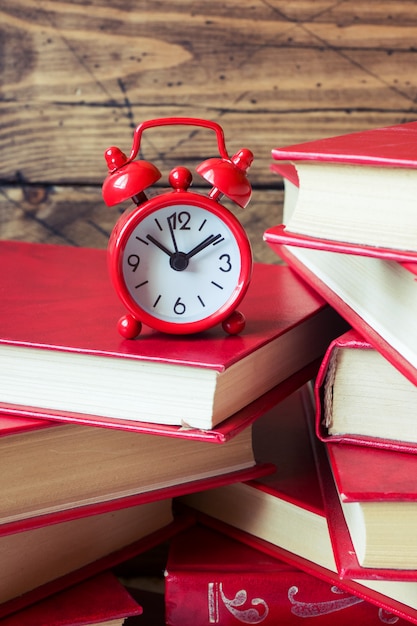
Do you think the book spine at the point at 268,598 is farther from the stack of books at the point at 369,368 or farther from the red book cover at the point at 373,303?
the red book cover at the point at 373,303

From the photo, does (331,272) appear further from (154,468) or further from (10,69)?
(10,69)

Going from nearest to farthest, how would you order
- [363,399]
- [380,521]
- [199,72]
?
[380,521], [363,399], [199,72]

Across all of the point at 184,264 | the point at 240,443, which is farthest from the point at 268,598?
the point at 184,264

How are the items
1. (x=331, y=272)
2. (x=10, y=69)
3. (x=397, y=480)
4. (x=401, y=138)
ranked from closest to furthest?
(x=397, y=480) → (x=401, y=138) → (x=331, y=272) → (x=10, y=69)

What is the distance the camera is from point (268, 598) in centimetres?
97

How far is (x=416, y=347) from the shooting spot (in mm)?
876

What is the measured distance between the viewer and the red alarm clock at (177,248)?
0.90 m

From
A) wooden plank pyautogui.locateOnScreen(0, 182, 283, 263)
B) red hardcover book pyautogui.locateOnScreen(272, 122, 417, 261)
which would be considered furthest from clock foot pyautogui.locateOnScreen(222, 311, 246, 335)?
wooden plank pyautogui.locateOnScreen(0, 182, 283, 263)

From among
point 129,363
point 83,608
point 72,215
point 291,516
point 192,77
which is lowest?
point 83,608

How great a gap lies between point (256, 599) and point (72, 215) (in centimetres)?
84

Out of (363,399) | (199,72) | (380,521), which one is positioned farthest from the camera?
(199,72)

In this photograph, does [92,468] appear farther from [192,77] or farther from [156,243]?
[192,77]

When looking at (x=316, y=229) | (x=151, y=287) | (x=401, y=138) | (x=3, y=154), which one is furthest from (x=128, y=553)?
(x=3, y=154)

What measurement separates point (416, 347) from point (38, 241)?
895 millimetres
